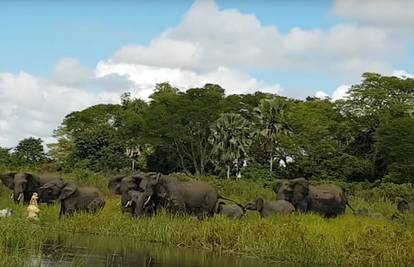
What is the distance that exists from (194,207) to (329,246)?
954 centimetres

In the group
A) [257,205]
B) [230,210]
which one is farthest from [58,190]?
[257,205]

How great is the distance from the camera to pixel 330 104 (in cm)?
7725

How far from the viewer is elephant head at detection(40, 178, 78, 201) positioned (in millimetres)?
25688

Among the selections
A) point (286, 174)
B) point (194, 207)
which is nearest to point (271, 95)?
point (286, 174)

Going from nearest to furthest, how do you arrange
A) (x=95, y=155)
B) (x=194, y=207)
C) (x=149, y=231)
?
(x=149, y=231)
(x=194, y=207)
(x=95, y=155)

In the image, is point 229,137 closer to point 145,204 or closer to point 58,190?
point 58,190

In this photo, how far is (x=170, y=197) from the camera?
24828 mm

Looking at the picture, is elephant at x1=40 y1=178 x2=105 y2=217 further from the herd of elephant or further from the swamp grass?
the swamp grass

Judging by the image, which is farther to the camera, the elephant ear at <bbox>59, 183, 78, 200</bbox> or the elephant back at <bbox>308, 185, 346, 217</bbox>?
the elephant back at <bbox>308, 185, 346, 217</bbox>

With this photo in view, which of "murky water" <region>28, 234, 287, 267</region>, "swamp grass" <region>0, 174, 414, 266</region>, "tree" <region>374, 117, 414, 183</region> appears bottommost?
"murky water" <region>28, 234, 287, 267</region>

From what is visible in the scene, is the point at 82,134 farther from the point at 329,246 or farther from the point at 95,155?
the point at 329,246

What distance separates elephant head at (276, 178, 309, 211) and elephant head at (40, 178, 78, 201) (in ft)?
27.6

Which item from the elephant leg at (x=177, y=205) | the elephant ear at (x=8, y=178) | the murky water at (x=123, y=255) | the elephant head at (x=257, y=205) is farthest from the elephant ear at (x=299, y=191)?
the elephant ear at (x=8, y=178)

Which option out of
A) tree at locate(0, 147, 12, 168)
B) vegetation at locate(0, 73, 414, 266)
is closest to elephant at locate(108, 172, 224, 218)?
vegetation at locate(0, 73, 414, 266)
